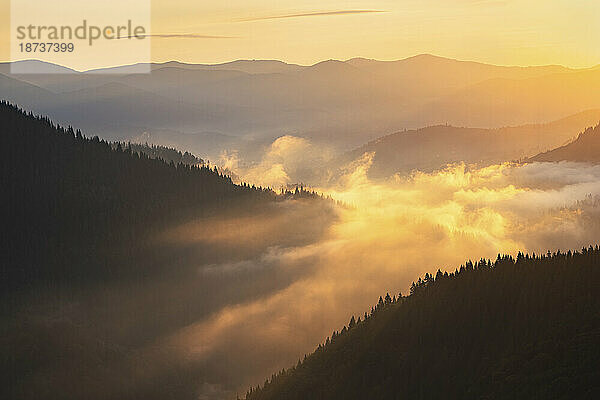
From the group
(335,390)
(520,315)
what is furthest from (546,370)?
(335,390)

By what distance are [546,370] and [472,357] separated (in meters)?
27.0

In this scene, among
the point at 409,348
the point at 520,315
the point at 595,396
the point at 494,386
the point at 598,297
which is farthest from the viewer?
the point at 409,348

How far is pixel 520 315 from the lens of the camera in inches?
7254

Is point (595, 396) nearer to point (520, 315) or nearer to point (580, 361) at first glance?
point (580, 361)

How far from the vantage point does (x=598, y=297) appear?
6777 inches

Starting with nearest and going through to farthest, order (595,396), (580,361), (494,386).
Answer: (595,396) < (580,361) < (494,386)

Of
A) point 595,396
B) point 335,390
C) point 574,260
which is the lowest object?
point 335,390

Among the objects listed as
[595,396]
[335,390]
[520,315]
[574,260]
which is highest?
[574,260]

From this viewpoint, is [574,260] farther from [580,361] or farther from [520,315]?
[580,361]

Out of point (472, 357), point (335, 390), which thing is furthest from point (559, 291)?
point (335, 390)

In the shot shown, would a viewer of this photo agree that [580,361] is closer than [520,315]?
Yes

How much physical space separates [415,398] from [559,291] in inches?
2054

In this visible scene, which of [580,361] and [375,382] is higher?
[580,361]

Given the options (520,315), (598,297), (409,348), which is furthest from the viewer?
(409,348)
